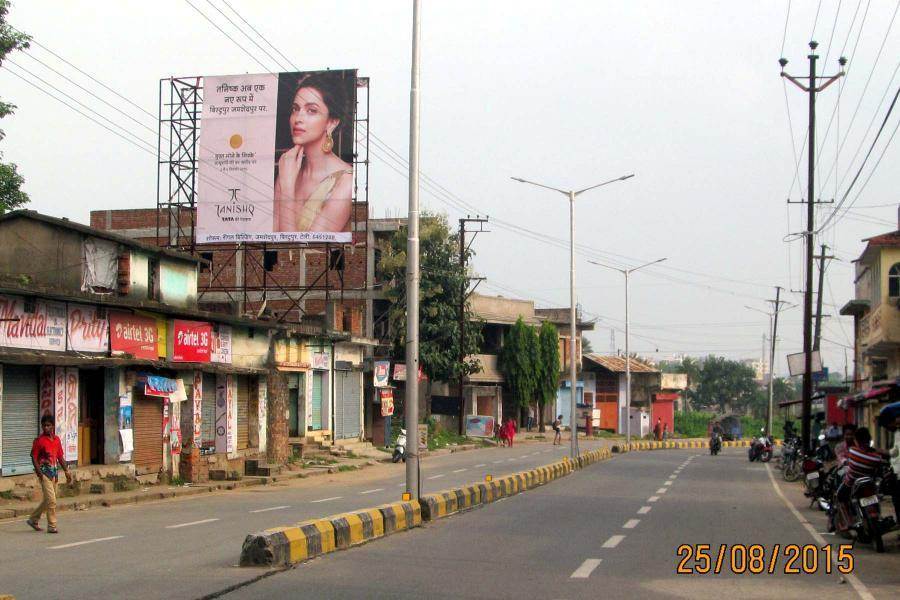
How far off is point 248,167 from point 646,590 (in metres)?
31.1

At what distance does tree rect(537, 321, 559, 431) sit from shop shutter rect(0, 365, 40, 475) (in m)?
45.6

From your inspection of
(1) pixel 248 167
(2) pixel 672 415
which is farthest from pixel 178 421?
(2) pixel 672 415

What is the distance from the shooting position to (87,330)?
80.3ft

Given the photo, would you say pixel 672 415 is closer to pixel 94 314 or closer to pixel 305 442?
pixel 305 442

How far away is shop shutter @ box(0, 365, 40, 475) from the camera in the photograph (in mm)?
22031

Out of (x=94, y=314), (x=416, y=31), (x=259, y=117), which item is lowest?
(x=94, y=314)

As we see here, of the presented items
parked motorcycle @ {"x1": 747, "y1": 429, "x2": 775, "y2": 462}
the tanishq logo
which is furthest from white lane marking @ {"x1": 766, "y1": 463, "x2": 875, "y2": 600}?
the tanishq logo

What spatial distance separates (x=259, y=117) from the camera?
127ft

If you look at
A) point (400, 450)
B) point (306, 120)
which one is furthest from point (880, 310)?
point (306, 120)

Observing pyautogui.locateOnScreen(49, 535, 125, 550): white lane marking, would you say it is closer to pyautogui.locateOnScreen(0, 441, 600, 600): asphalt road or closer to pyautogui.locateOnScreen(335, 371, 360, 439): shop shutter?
pyautogui.locateOnScreen(0, 441, 600, 600): asphalt road

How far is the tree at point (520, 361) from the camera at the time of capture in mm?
64750

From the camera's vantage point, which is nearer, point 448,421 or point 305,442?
point 305,442
